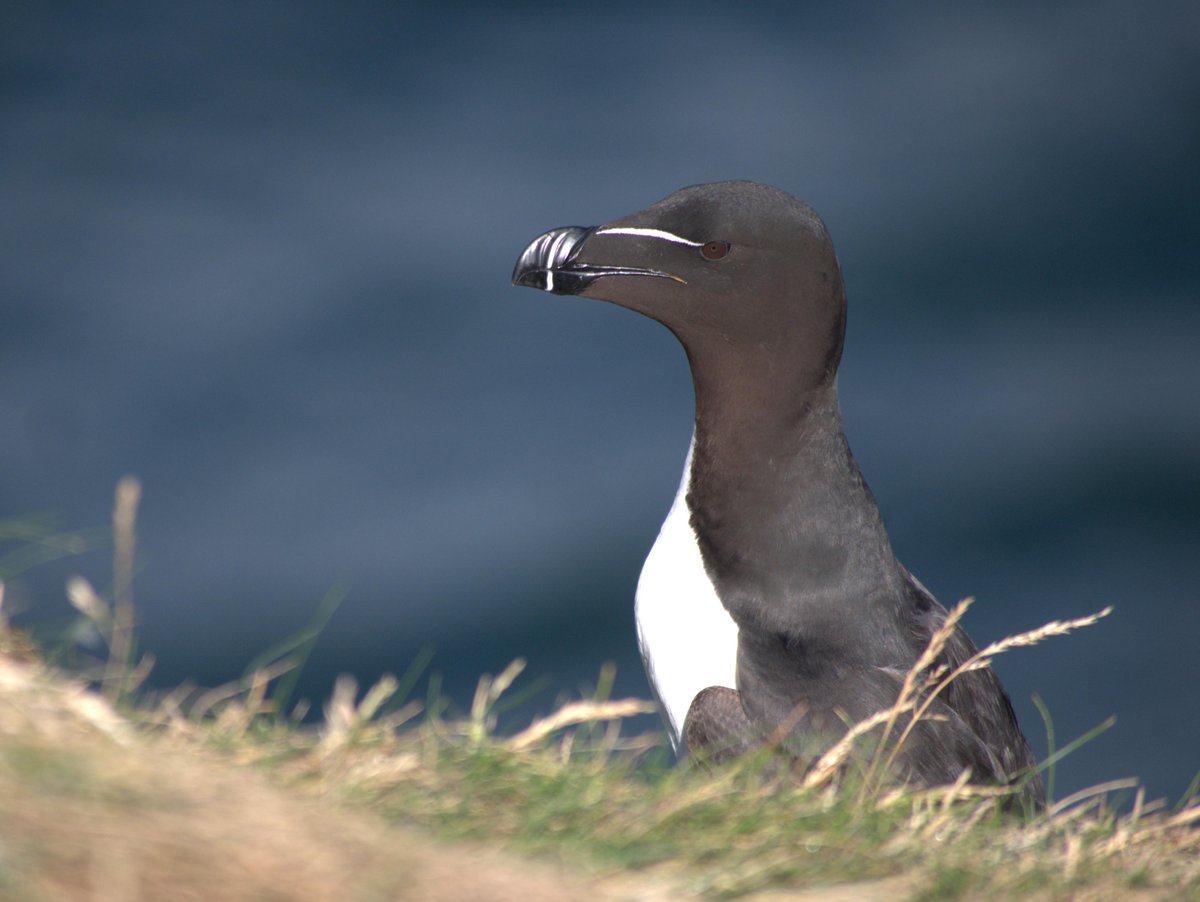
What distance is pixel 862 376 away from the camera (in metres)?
13.4

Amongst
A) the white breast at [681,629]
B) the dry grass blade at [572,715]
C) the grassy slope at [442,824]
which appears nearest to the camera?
the grassy slope at [442,824]

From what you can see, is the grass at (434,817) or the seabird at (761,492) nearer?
the grass at (434,817)

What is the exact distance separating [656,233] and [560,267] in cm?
35

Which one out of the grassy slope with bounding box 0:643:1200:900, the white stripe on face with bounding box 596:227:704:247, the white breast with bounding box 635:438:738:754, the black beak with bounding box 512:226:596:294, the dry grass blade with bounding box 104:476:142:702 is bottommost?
the white breast with bounding box 635:438:738:754

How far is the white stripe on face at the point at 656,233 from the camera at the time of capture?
16.5 feet

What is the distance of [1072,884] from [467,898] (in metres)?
1.37

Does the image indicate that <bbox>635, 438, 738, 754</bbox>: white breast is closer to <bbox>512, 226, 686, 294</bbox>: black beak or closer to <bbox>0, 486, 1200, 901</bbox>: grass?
<bbox>512, 226, 686, 294</bbox>: black beak

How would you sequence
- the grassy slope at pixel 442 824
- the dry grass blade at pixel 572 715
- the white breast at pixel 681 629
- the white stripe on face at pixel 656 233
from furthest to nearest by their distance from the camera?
the white stripe on face at pixel 656 233, the white breast at pixel 681 629, the dry grass blade at pixel 572 715, the grassy slope at pixel 442 824

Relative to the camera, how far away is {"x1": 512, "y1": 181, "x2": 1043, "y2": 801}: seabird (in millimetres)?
4758

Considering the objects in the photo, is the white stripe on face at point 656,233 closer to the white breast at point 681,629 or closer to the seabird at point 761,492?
the seabird at point 761,492

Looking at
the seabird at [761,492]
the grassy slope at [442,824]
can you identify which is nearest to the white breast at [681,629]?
the seabird at [761,492]

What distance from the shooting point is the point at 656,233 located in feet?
16.7

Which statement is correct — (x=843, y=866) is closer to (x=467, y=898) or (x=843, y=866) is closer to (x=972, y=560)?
(x=467, y=898)

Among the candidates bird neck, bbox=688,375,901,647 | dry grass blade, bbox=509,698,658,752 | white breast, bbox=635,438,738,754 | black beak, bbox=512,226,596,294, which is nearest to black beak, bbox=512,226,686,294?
black beak, bbox=512,226,596,294
